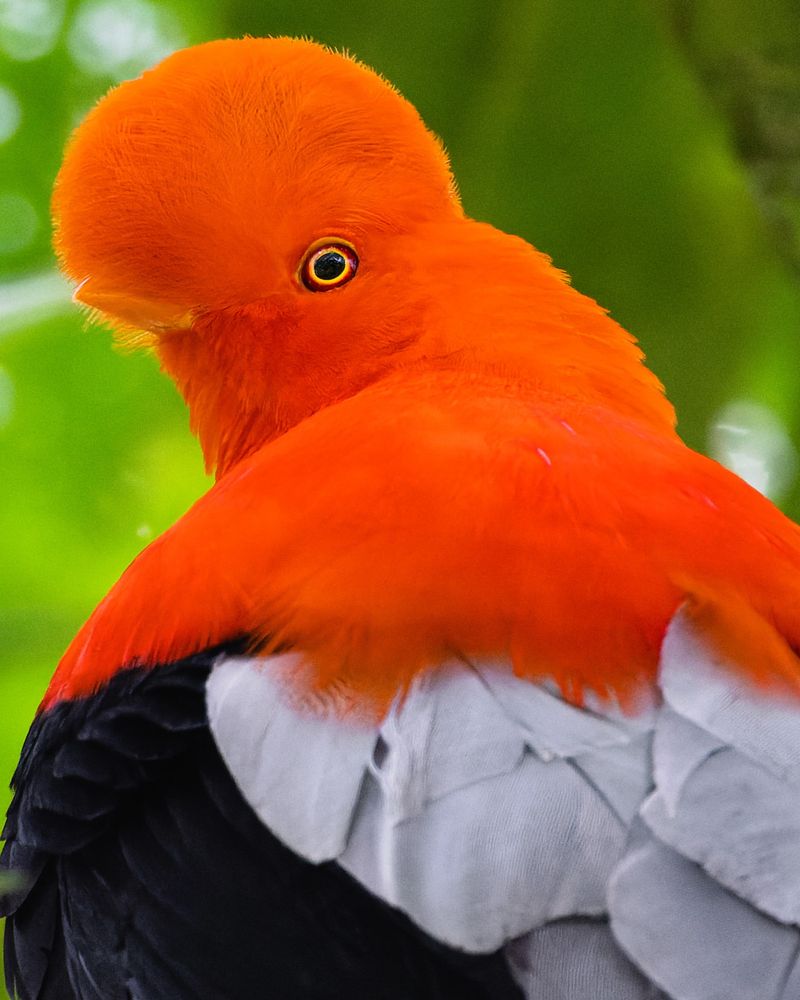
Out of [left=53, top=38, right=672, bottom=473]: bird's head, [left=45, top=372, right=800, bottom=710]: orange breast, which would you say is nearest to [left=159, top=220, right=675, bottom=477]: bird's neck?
[left=53, top=38, right=672, bottom=473]: bird's head

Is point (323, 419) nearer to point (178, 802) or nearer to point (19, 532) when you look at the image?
point (178, 802)

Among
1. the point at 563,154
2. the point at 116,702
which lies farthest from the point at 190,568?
the point at 563,154

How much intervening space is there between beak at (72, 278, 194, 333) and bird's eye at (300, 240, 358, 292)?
17 centimetres

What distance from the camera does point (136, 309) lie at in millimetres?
2059

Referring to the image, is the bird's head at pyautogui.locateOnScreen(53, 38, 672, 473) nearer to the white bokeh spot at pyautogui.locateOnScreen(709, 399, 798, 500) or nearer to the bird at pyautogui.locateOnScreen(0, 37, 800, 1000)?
the bird at pyautogui.locateOnScreen(0, 37, 800, 1000)

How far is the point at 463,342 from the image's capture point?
6.53 ft

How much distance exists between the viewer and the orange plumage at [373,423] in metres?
1.41

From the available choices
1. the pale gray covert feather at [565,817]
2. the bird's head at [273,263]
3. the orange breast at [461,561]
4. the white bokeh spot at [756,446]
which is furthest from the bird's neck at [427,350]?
the pale gray covert feather at [565,817]

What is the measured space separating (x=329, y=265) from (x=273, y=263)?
88mm

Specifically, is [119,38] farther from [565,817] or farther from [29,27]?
[565,817]

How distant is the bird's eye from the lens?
6.74 feet

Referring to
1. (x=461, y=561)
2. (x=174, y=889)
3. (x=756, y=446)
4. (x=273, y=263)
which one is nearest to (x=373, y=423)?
(x=461, y=561)

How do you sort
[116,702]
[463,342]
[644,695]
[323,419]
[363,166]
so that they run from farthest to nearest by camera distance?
1. [363,166]
2. [463,342]
3. [323,419]
4. [116,702]
5. [644,695]

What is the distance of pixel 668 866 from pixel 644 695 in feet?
0.59
